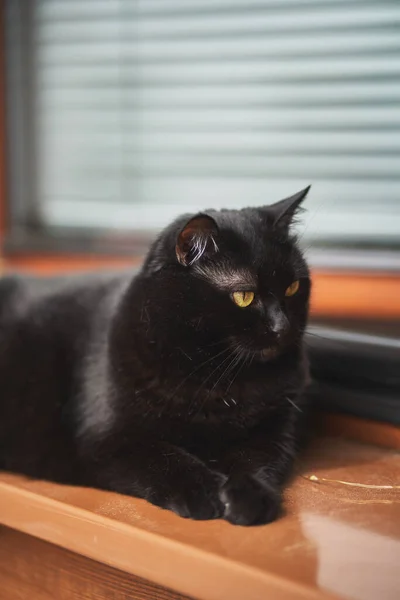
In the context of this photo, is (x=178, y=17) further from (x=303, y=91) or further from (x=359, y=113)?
(x=359, y=113)

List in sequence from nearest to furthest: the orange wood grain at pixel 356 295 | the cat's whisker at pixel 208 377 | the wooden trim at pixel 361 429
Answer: the cat's whisker at pixel 208 377, the wooden trim at pixel 361 429, the orange wood grain at pixel 356 295

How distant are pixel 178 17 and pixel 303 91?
41 cm

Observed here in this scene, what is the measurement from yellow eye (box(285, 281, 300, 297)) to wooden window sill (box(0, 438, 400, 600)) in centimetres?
26

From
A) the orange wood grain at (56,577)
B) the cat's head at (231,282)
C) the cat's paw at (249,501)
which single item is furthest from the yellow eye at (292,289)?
the orange wood grain at (56,577)

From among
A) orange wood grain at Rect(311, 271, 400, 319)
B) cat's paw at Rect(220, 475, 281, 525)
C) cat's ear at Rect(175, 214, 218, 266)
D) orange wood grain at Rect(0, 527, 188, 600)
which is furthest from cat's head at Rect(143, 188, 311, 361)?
orange wood grain at Rect(311, 271, 400, 319)

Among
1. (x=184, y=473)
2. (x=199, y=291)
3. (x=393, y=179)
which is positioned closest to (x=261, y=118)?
(x=393, y=179)

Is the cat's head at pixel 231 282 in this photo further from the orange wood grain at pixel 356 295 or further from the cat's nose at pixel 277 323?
the orange wood grain at pixel 356 295

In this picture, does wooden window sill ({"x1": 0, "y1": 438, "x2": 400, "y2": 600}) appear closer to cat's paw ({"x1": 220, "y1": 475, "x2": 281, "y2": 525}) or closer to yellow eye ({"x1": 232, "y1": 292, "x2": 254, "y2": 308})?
cat's paw ({"x1": 220, "y1": 475, "x2": 281, "y2": 525})

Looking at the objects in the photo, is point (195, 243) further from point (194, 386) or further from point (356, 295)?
point (356, 295)

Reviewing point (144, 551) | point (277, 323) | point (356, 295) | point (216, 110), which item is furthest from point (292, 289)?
point (216, 110)

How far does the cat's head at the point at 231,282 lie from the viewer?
35.2 inches

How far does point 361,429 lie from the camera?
3.71 feet

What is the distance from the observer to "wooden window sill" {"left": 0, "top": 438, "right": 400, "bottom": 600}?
2.30 ft

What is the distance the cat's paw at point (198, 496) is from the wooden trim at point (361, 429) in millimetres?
333
